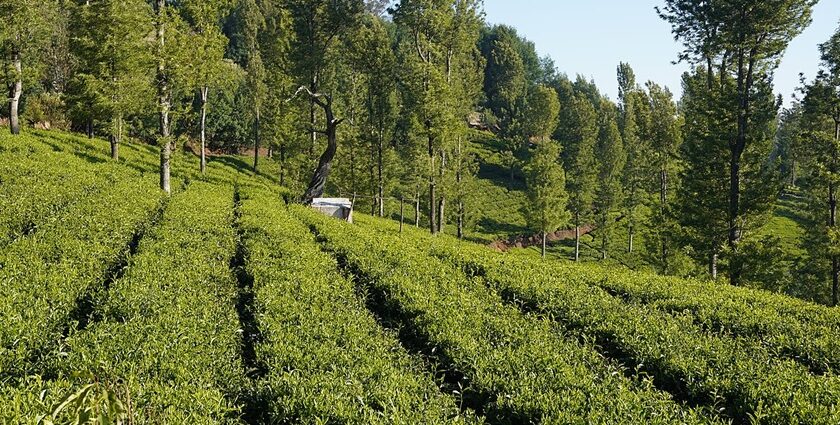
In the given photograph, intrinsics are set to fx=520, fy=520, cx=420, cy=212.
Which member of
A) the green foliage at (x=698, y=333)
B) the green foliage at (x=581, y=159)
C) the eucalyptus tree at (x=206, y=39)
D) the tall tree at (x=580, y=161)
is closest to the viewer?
the green foliage at (x=698, y=333)

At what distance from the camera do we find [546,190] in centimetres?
4872

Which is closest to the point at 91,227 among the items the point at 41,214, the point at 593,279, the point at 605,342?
the point at 41,214

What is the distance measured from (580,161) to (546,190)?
1475 cm

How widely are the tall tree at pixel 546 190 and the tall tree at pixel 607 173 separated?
931 cm

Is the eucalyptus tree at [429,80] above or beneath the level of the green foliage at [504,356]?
above

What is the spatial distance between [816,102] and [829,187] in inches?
205

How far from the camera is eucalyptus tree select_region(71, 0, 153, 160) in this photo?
25.0 meters

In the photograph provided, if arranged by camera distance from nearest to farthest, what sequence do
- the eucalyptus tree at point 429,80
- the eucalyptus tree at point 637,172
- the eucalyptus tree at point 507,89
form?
1. the eucalyptus tree at point 429,80
2. the eucalyptus tree at point 637,172
3. the eucalyptus tree at point 507,89

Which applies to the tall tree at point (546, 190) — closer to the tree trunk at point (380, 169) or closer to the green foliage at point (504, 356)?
the tree trunk at point (380, 169)

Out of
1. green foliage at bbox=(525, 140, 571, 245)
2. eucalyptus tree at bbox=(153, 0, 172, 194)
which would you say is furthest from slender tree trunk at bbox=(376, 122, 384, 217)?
eucalyptus tree at bbox=(153, 0, 172, 194)

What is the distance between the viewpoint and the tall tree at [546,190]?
48.6 meters

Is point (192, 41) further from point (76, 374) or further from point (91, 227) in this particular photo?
point (76, 374)

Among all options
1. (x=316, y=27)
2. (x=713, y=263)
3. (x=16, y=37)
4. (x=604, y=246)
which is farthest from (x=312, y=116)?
(x=604, y=246)

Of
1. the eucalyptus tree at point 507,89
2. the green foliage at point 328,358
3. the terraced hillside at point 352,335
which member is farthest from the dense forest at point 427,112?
the eucalyptus tree at point 507,89
